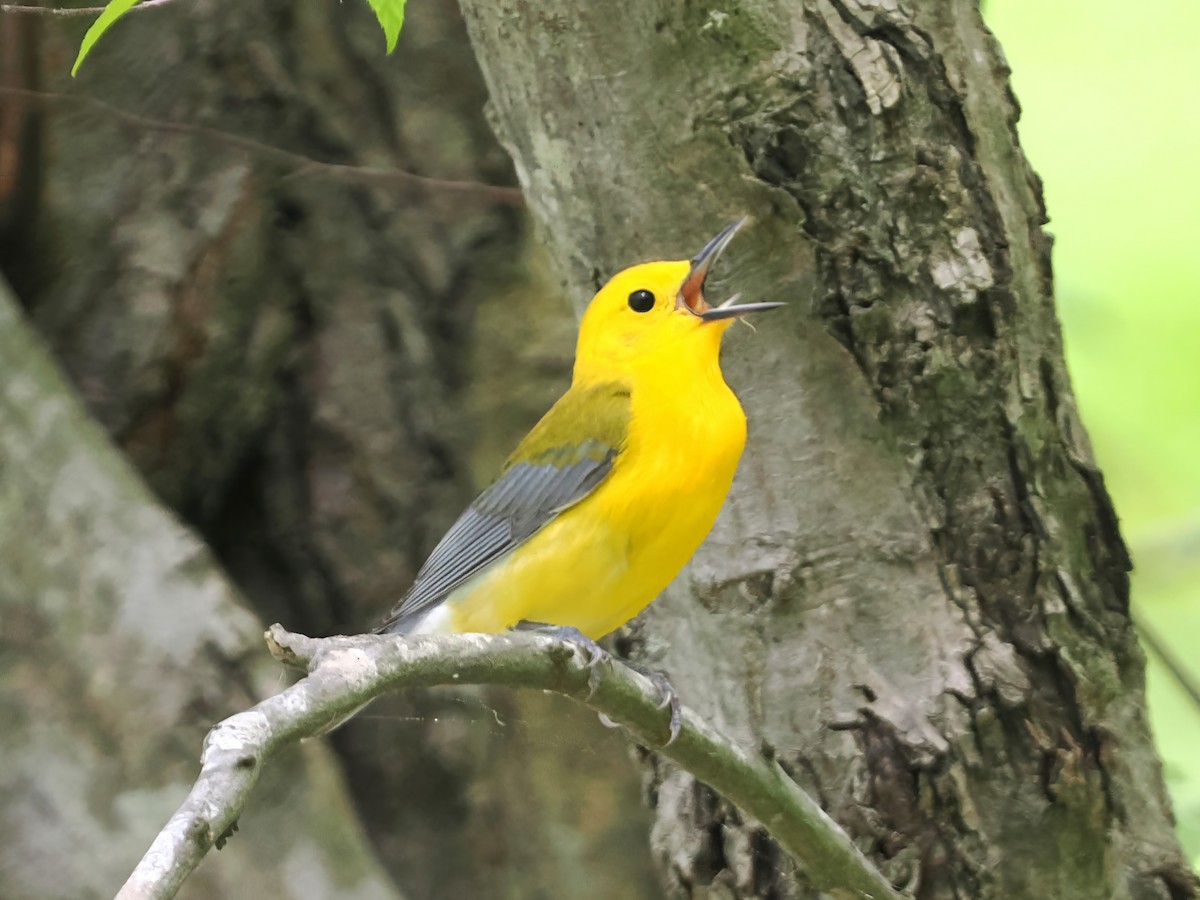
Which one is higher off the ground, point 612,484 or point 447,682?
point 612,484

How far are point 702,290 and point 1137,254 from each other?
245 centimetres

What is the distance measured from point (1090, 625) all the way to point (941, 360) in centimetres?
52

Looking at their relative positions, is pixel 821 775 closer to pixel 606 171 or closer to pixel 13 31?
pixel 606 171

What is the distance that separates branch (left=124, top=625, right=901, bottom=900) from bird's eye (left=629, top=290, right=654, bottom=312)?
2.47ft

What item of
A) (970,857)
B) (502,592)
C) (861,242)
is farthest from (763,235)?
(970,857)

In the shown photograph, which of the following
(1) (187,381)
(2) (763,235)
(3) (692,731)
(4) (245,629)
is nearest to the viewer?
(3) (692,731)

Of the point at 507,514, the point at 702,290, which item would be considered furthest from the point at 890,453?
the point at 507,514

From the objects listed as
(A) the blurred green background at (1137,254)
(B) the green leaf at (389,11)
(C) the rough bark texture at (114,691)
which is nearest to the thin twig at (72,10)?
(B) the green leaf at (389,11)

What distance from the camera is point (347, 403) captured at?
11.1ft

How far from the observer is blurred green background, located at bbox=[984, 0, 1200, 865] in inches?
155

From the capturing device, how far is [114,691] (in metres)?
2.69

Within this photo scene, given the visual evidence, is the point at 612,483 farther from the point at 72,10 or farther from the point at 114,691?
the point at 72,10

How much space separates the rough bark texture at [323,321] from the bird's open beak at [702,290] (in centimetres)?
119

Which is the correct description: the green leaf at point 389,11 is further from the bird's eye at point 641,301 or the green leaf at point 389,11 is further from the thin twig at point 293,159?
the thin twig at point 293,159
